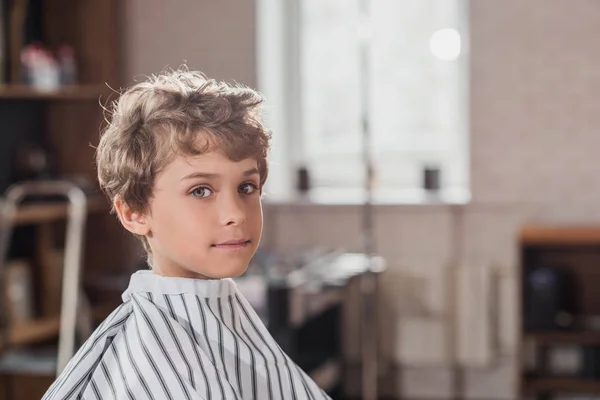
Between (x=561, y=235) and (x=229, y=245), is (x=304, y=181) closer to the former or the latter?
(x=561, y=235)

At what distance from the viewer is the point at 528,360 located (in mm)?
4652

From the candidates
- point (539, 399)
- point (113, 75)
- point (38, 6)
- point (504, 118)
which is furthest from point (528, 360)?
point (38, 6)

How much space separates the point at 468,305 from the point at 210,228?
3.58 meters

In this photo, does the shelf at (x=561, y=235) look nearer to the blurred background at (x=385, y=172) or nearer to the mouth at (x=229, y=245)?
the blurred background at (x=385, y=172)

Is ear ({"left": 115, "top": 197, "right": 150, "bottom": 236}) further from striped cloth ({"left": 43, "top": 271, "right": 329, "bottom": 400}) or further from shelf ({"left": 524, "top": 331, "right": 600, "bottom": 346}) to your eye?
shelf ({"left": 524, "top": 331, "right": 600, "bottom": 346})

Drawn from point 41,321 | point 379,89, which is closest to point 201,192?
point 41,321

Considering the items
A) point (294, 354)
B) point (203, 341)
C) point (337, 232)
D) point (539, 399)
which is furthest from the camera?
point (337, 232)

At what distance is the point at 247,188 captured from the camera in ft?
4.37

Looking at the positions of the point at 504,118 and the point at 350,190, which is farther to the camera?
the point at 350,190

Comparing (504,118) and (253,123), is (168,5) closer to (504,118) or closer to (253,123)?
(504,118)

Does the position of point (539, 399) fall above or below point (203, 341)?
below

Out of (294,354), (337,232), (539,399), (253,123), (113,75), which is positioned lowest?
(539,399)

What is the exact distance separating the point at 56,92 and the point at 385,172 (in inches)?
67.3

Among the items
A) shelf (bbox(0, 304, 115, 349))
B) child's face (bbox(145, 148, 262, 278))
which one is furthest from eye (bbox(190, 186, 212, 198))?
shelf (bbox(0, 304, 115, 349))
